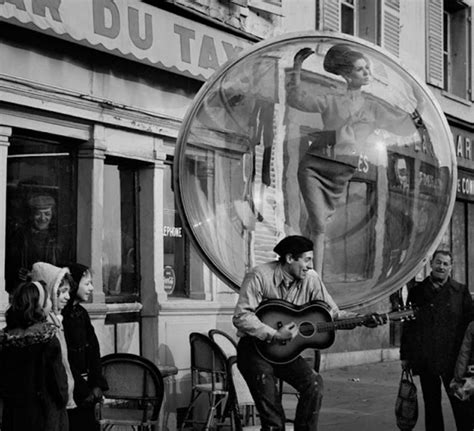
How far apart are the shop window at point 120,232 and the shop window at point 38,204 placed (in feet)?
1.51

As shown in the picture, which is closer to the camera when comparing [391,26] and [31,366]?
[31,366]

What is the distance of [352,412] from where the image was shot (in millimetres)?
10312

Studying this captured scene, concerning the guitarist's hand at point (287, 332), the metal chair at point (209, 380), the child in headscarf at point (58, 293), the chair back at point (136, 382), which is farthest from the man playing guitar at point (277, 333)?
the metal chair at point (209, 380)

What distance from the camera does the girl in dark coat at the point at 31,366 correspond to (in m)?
5.57

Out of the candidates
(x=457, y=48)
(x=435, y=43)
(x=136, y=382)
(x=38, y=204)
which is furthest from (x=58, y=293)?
(x=457, y=48)

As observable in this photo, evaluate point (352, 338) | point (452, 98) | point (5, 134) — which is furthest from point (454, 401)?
point (452, 98)

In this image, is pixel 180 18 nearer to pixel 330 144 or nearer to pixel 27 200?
pixel 27 200

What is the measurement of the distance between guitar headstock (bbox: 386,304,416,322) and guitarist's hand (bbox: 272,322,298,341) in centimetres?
70

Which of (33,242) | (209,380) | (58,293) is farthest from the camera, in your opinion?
(209,380)

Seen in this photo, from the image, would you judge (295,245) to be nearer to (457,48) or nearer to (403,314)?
(403,314)

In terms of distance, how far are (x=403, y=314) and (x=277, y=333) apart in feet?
3.31

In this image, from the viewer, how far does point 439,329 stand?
25.7ft

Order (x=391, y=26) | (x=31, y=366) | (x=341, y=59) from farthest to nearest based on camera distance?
(x=391, y=26) → (x=341, y=59) → (x=31, y=366)

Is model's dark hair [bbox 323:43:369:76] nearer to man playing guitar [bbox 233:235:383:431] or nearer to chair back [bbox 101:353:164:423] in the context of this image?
man playing guitar [bbox 233:235:383:431]
